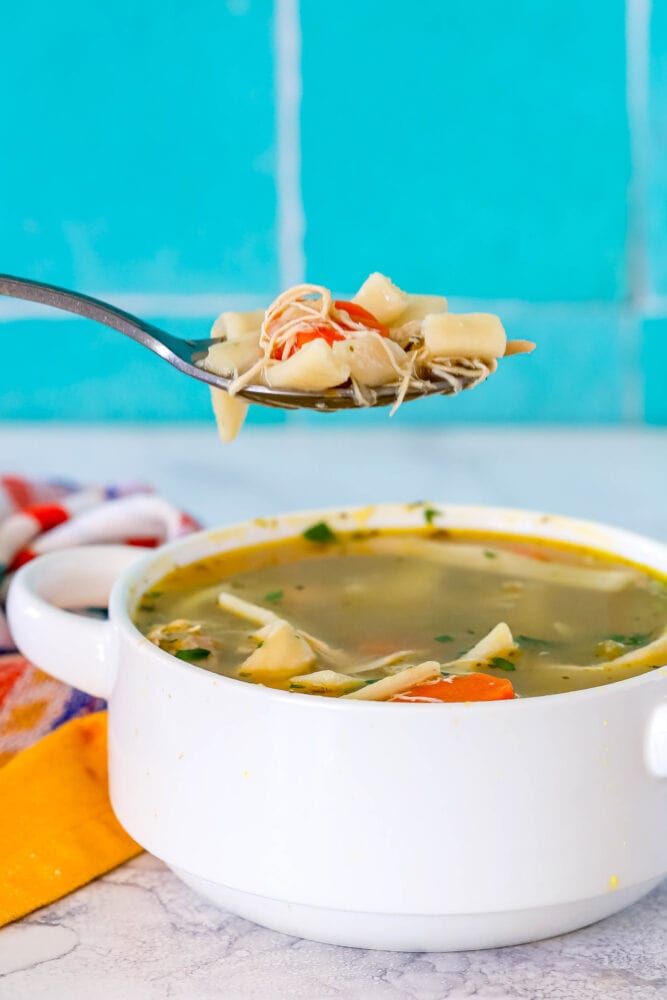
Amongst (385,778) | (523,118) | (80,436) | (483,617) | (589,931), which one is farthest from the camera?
(523,118)

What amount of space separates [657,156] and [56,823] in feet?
8.08

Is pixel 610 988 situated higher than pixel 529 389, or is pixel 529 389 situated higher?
pixel 529 389

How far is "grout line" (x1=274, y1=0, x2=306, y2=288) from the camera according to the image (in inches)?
119

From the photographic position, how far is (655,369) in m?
3.25

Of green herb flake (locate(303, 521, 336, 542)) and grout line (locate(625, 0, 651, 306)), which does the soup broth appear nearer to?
green herb flake (locate(303, 521, 336, 542))

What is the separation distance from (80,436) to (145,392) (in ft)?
1.19

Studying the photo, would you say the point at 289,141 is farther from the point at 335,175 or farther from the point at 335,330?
the point at 335,330

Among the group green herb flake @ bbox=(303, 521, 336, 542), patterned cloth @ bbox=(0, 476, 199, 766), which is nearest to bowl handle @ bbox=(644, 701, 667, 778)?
green herb flake @ bbox=(303, 521, 336, 542)

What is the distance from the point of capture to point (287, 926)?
3.21 feet

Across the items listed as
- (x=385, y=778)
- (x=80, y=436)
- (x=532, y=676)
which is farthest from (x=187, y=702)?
(x=80, y=436)

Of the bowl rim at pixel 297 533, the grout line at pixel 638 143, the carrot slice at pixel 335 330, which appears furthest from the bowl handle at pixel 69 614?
the grout line at pixel 638 143

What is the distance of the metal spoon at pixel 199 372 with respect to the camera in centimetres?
116

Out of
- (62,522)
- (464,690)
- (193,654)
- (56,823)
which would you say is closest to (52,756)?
(56,823)

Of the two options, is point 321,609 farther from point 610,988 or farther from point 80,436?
point 80,436
